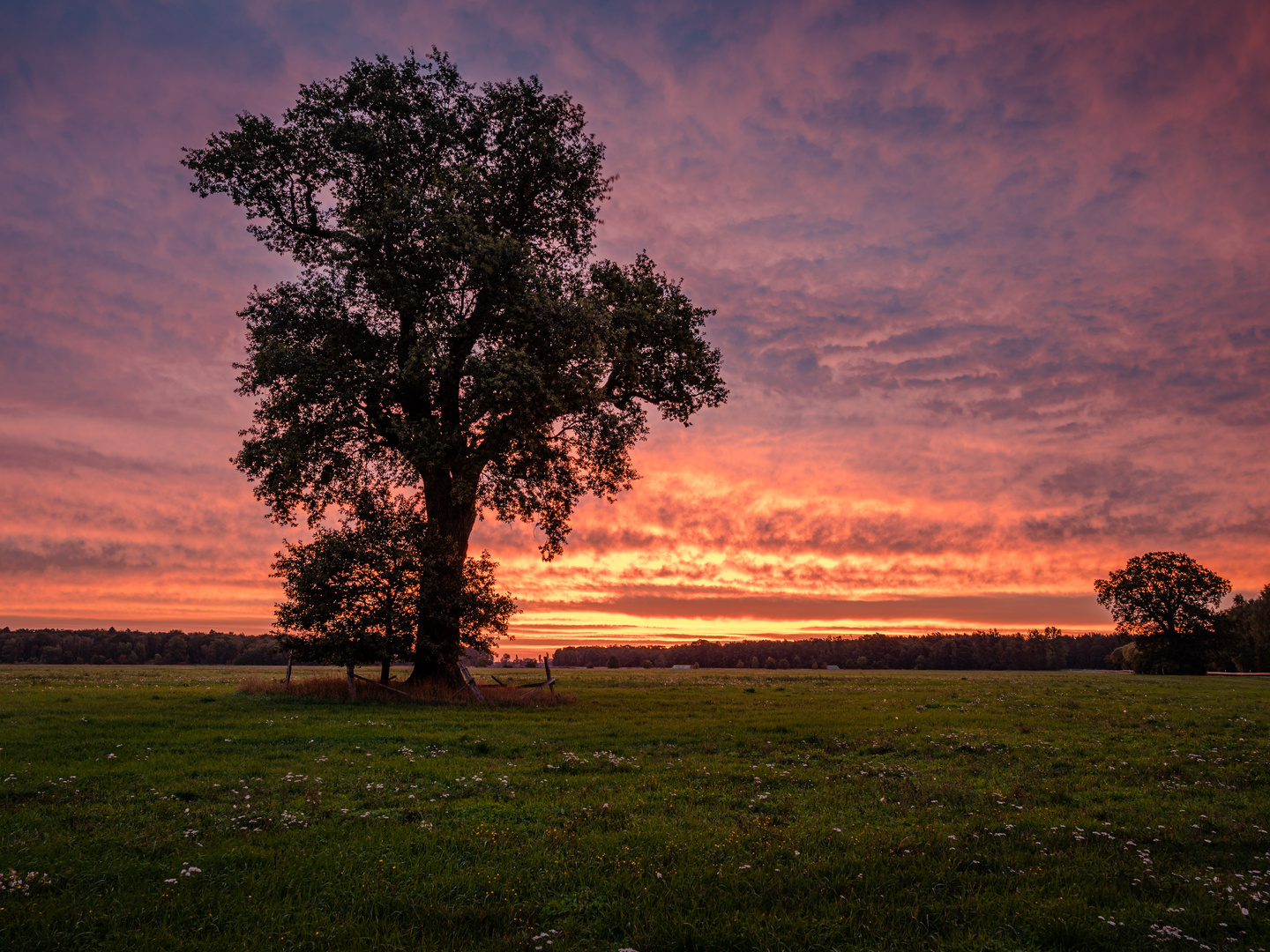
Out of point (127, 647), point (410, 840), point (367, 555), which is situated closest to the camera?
point (410, 840)

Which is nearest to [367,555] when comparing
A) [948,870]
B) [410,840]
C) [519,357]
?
[519,357]

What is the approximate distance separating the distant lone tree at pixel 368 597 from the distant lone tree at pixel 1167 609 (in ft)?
266

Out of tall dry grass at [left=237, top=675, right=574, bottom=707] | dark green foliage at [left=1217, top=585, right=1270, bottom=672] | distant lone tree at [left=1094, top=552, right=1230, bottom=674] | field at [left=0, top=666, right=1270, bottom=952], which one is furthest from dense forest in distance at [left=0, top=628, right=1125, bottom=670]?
field at [left=0, top=666, right=1270, bottom=952]

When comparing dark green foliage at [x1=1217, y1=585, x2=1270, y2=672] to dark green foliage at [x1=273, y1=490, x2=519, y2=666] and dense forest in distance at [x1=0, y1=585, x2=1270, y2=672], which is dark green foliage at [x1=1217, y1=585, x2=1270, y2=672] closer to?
dense forest in distance at [x1=0, y1=585, x2=1270, y2=672]

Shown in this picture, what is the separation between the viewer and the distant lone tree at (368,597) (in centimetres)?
2816

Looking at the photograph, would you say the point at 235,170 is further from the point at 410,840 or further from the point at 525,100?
the point at 410,840

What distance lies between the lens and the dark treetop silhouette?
2812 cm

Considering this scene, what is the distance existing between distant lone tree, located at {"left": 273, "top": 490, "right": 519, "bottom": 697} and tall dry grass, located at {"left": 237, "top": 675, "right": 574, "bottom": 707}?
0.94m

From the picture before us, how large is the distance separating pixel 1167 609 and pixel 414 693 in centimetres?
8545

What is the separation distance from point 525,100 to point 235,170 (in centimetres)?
1396

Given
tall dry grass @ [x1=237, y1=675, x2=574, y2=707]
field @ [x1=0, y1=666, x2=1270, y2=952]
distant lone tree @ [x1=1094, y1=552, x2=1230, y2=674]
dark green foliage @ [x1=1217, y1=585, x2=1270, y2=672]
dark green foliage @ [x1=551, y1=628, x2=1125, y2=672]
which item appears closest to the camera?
field @ [x1=0, y1=666, x2=1270, y2=952]

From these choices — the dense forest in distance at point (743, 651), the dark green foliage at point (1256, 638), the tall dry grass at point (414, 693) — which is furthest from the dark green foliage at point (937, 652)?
the tall dry grass at point (414, 693)

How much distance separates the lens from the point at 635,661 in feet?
496

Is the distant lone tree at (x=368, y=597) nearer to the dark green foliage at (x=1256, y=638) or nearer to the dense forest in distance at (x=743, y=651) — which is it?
the dense forest in distance at (x=743, y=651)
